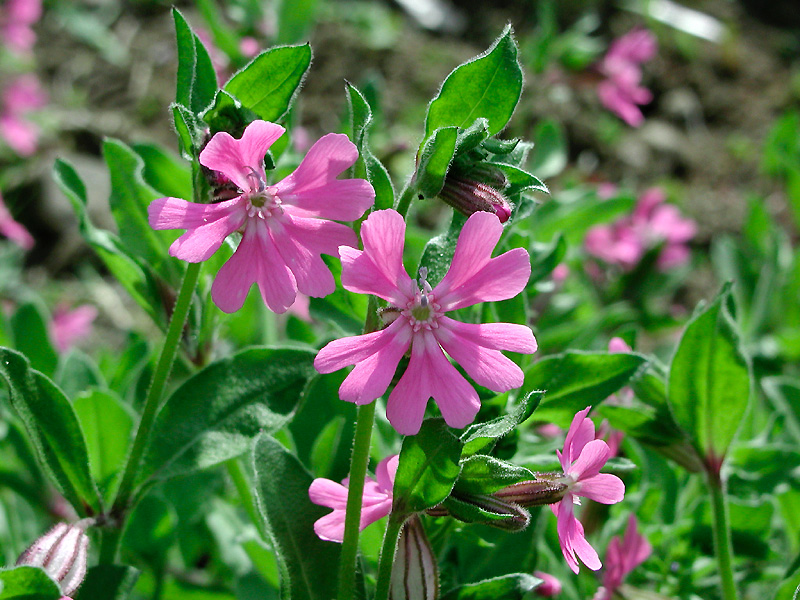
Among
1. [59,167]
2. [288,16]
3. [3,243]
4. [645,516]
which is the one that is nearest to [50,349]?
[59,167]

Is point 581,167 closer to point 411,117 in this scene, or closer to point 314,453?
point 411,117

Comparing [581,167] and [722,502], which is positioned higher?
[722,502]

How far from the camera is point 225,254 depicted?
4.44 feet

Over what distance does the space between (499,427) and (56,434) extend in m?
0.68

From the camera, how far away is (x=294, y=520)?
47.6 inches

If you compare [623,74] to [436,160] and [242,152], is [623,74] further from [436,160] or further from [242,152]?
[242,152]

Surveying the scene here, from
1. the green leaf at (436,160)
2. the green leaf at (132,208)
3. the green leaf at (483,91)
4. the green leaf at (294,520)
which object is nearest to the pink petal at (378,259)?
the green leaf at (436,160)

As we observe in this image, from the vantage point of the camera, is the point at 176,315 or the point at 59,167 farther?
the point at 59,167

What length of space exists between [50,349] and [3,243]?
9.09 ft

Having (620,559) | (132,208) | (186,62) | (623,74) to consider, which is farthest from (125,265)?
(623,74)

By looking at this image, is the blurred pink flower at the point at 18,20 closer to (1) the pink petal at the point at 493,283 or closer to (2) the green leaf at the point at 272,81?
(2) the green leaf at the point at 272,81

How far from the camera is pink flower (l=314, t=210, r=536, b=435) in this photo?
0.93 metres

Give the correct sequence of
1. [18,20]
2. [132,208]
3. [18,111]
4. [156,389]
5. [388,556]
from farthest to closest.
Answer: [18,20]
[18,111]
[132,208]
[156,389]
[388,556]

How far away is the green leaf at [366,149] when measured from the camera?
104cm
